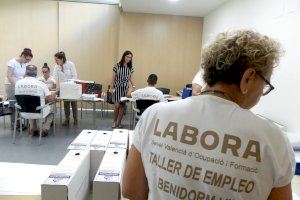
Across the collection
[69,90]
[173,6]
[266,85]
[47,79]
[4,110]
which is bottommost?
[4,110]

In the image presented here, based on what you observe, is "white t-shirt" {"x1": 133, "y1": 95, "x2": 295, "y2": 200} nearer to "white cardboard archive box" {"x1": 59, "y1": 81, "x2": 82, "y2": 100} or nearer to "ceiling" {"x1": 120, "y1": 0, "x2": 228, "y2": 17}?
"white cardboard archive box" {"x1": 59, "y1": 81, "x2": 82, "y2": 100}

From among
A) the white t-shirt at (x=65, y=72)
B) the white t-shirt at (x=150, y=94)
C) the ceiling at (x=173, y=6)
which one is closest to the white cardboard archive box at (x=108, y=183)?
the white t-shirt at (x=150, y=94)

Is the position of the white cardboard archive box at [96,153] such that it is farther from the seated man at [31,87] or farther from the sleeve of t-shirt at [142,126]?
the seated man at [31,87]

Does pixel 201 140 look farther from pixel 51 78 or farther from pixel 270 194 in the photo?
pixel 51 78

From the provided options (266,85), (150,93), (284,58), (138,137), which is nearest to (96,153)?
(138,137)

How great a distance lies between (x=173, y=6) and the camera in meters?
5.50

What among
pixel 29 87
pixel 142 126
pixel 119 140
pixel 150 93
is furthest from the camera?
pixel 150 93

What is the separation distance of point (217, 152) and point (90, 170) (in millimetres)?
810

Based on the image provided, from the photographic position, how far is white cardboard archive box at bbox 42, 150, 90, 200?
998 millimetres

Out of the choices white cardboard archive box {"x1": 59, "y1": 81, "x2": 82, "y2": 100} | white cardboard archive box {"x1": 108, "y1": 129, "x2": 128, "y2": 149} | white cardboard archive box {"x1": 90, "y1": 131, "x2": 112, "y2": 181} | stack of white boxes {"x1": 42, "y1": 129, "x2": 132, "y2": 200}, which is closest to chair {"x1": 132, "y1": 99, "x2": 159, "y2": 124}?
white cardboard archive box {"x1": 59, "y1": 81, "x2": 82, "y2": 100}

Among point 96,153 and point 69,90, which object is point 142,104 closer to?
point 69,90

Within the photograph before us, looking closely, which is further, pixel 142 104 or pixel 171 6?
pixel 171 6

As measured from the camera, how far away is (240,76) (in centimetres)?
78

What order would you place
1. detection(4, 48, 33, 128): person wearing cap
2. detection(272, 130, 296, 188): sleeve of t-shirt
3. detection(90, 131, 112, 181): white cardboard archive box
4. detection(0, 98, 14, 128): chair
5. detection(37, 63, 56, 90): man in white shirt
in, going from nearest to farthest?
1. detection(272, 130, 296, 188): sleeve of t-shirt
2. detection(90, 131, 112, 181): white cardboard archive box
3. detection(0, 98, 14, 128): chair
4. detection(4, 48, 33, 128): person wearing cap
5. detection(37, 63, 56, 90): man in white shirt
